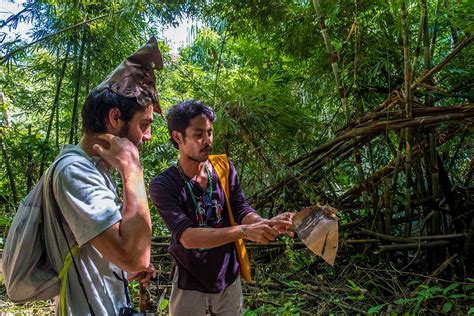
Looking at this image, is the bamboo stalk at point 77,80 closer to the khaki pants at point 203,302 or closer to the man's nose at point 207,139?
the man's nose at point 207,139

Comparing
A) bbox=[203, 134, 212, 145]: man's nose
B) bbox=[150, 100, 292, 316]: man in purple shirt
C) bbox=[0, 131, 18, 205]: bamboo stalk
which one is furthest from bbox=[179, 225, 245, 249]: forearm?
bbox=[0, 131, 18, 205]: bamboo stalk

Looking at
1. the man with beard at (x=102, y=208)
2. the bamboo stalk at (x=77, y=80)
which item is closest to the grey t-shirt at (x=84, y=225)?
the man with beard at (x=102, y=208)

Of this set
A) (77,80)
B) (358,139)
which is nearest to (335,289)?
(358,139)

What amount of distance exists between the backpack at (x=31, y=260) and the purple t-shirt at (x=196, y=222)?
85cm

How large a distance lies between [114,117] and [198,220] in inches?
36.2

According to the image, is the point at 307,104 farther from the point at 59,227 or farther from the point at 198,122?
the point at 59,227

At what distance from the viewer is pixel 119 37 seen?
487 cm

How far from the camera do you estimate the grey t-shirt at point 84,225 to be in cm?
108

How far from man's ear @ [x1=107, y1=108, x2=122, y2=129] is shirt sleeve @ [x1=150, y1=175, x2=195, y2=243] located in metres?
0.79

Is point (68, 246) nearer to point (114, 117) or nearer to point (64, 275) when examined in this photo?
point (64, 275)

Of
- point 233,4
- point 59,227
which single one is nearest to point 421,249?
point 233,4

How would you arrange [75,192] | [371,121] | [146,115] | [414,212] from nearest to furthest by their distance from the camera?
[75,192] → [146,115] → [371,121] → [414,212]

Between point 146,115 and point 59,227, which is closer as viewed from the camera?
point 59,227

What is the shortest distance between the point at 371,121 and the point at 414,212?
88 centimetres
